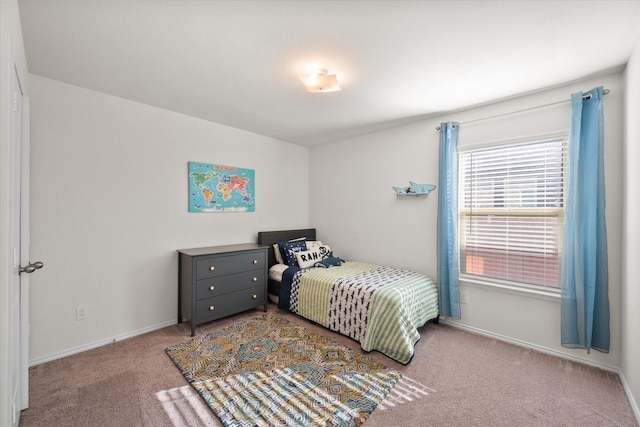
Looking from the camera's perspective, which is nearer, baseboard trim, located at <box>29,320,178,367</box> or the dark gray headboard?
baseboard trim, located at <box>29,320,178,367</box>

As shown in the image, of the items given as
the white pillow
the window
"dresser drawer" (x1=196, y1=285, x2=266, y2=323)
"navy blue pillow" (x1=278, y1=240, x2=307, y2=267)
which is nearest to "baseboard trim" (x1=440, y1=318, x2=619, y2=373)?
the window

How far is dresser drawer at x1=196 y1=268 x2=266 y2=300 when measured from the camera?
2854mm

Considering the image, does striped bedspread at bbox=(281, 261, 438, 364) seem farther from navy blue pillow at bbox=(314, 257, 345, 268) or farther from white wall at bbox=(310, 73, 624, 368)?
white wall at bbox=(310, 73, 624, 368)

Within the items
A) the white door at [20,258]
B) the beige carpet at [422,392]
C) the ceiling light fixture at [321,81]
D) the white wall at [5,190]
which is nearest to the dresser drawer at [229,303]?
the beige carpet at [422,392]

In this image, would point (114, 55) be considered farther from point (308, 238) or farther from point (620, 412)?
point (620, 412)

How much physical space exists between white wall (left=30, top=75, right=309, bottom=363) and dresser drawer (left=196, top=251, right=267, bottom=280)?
48cm

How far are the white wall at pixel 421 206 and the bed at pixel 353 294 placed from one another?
1.13 ft

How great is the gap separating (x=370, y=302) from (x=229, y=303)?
157 cm

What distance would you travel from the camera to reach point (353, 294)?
8.85ft

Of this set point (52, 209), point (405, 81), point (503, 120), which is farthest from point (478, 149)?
point (52, 209)

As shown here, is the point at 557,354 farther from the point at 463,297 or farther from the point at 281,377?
the point at 281,377

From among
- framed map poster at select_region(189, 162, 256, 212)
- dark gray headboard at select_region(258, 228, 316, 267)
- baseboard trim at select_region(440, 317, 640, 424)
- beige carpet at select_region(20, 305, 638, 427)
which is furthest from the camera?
dark gray headboard at select_region(258, 228, 316, 267)

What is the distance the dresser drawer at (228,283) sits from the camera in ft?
9.36

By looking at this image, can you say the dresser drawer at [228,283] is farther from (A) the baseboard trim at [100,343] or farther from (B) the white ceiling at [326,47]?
(B) the white ceiling at [326,47]
